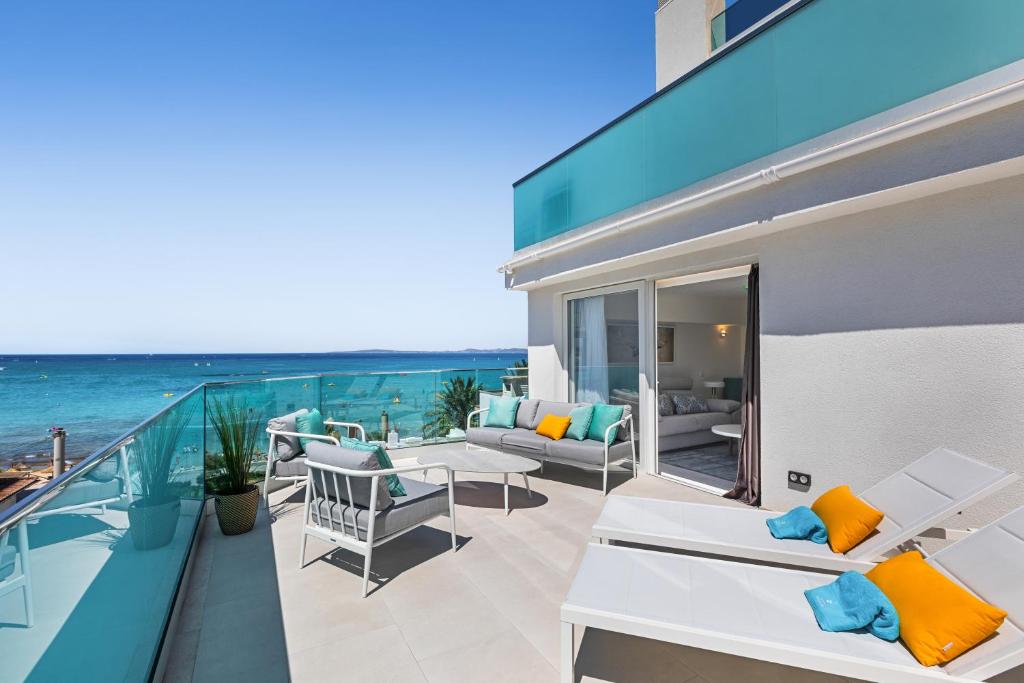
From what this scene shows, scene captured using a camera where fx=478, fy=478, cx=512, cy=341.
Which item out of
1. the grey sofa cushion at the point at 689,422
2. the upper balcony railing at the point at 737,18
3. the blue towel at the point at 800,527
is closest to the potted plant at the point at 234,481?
the blue towel at the point at 800,527

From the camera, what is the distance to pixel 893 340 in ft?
12.2

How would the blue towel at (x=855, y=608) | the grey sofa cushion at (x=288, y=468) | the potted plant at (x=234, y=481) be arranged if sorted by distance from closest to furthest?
the blue towel at (x=855, y=608) → the potted plant at (x=234, y=481) → the grey sofa cushion at (x=288, y=468)

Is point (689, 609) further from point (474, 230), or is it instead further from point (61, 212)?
point (61, 212)

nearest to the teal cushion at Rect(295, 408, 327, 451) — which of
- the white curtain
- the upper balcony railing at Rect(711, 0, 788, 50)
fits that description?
the white curtain

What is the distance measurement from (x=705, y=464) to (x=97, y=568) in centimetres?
674

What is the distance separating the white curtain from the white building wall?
236cm

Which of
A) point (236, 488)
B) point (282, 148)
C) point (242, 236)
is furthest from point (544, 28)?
point (242, 236)

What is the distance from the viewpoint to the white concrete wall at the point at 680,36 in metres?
8.25

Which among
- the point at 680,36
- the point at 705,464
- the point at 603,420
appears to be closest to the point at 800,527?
the point at 603,420

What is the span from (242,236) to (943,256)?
59.1ft

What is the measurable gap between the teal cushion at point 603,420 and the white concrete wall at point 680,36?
6308mm

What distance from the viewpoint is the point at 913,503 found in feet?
9.37

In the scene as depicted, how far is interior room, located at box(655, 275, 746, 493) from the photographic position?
7.07 metres

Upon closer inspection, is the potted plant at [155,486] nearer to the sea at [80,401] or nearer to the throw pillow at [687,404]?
the throw pillow at [687,404]
